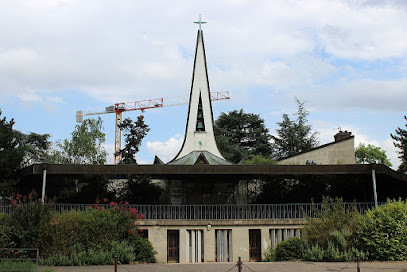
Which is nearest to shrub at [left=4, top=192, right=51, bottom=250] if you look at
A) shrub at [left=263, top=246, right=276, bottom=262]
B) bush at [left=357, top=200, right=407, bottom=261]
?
shrub at [left=263, top=246, right=276, bottom=262]

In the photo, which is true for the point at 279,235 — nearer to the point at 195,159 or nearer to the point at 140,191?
the point at 140,191

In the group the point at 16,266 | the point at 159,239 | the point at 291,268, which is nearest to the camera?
the point at 16,266

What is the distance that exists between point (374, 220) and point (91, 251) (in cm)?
1024

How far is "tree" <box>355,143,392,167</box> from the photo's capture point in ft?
207

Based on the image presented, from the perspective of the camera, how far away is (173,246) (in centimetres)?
2158

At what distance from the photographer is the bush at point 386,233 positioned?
51.8 ft

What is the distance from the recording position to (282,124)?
58031 millimetres

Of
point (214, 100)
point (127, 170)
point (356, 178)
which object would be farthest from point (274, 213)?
point (214, 100)

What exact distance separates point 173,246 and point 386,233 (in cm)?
985

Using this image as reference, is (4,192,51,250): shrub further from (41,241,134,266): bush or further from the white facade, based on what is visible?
the white facade

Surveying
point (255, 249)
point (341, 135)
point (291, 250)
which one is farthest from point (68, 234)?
point (341, 135)

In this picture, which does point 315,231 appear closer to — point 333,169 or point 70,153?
point 333,169

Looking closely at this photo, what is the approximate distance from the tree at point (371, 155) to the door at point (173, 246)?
4681 cm

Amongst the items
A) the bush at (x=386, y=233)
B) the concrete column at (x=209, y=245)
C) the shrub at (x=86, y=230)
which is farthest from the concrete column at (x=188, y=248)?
the bush at (x=386, y=233)
